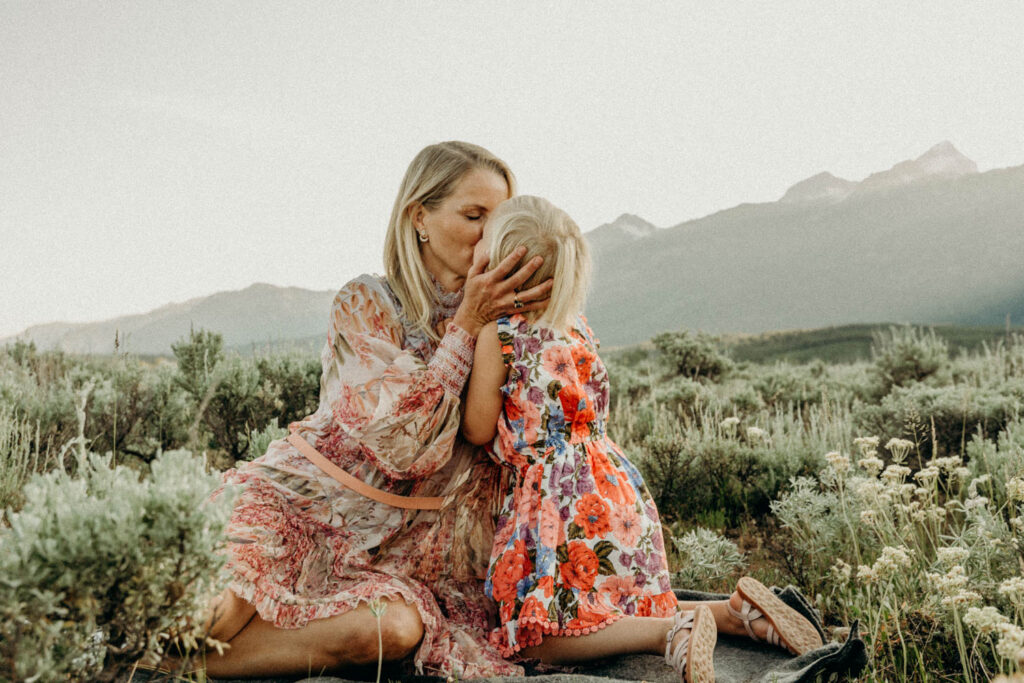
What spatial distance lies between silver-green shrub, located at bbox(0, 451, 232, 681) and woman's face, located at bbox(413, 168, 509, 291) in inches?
66.8

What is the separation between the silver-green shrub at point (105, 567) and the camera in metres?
1.28

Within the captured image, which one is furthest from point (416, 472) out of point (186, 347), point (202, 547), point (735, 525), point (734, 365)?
point (734, 365)

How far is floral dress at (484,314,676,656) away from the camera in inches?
100.0

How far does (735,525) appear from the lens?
4.63 metres

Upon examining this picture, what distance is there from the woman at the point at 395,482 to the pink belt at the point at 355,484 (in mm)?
12

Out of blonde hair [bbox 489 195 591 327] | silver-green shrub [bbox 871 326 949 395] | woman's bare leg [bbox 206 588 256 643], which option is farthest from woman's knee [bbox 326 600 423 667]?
silver-green shrub [bbox 871 326 949 395]

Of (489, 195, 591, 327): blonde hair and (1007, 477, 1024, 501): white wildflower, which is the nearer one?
(1007, 477, 1024, 501): white wildflower

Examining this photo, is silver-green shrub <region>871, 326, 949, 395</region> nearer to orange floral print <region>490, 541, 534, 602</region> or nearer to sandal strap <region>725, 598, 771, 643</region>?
sandal strap <region>725, 598, 771, 643</region>

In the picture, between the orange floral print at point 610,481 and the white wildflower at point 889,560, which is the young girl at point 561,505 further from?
the white wildflower at point 889,560

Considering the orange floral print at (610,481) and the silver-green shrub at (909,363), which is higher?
the silver-green shrub at (909,363)

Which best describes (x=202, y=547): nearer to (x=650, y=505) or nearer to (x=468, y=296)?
(x=468, y=296)

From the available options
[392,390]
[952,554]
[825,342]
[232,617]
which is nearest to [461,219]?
[392,390]

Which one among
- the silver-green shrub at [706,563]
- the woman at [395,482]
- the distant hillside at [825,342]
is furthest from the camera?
the distant hillside at [825,342]

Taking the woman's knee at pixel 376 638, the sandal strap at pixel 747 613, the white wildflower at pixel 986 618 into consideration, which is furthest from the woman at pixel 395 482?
the white wildflower at pixel 986 618
